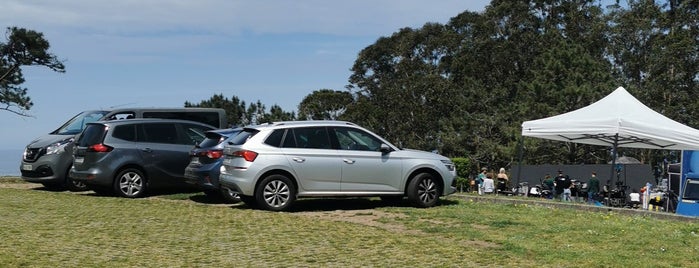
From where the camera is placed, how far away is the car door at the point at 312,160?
1258cm

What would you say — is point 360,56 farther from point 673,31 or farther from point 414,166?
point 414,166

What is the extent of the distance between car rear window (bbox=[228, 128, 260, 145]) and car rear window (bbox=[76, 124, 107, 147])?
11.7 ft

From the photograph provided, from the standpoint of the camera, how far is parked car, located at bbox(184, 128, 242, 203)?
44.9ft

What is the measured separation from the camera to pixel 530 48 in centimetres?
4866

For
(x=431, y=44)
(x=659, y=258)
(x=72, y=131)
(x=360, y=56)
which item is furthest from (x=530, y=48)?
(x=659, y=258)

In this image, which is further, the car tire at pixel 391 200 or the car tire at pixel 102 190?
the car tire at pixel 102 190

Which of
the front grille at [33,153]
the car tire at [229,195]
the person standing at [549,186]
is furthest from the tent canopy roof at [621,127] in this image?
the front grille at [33,153]

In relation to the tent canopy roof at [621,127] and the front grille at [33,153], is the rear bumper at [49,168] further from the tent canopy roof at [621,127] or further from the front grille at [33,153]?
the tent canopy roof at [621,127]

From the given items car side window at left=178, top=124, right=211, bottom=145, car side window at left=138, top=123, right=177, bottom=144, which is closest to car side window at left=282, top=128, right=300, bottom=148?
car side window at left=178, top=124, right=211, bottom=145

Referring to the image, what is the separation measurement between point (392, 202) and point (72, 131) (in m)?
8.39

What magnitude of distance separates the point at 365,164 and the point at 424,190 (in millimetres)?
1200

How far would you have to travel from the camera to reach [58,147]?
16.9 m

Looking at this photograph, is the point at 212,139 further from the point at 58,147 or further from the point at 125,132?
the point at 58,147

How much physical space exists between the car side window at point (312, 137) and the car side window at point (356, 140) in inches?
8.8
